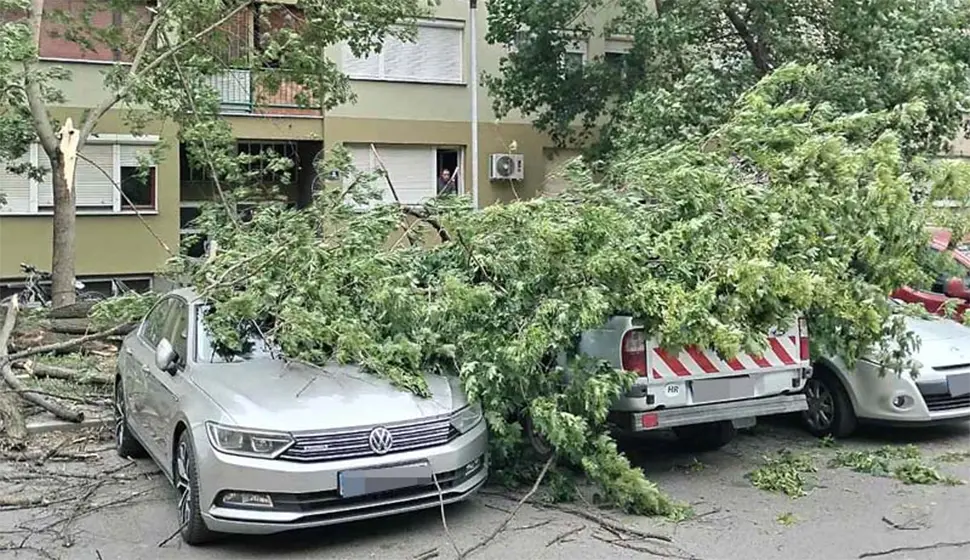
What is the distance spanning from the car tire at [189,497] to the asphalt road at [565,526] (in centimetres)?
8

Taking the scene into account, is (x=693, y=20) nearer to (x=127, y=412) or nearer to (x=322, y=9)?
(x=322, y=9)

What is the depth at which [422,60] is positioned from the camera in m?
20.3

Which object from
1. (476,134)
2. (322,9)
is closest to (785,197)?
(322,9)

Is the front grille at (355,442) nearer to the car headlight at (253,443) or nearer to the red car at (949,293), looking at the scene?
the car headlight at (253,443)

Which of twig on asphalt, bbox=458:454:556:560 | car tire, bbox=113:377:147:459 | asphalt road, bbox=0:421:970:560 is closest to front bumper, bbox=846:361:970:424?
asphalt road, bbox=0:421:970:560

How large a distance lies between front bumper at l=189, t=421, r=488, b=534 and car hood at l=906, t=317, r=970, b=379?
4387mm

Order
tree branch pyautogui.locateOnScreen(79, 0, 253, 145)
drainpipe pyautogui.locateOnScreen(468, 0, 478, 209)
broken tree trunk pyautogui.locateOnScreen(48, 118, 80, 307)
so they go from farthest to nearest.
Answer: drainpipe pyautogui.locateOnScreen(468, 0, 478, 209) → broken tree trunk pyautogui.locateOnScreen(48, 118, 80, 307) → tree branch pyautogui.locateOnScreen(79, 0, 253, 145)

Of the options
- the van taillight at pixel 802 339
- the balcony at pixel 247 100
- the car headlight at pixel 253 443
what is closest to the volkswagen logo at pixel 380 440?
the car headlight at pixel 253 443

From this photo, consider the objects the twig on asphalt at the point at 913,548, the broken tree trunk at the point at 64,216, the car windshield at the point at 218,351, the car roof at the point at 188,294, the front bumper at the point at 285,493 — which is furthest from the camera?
the broken tree trunk at the point at 64,216

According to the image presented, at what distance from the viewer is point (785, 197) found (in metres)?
6.52

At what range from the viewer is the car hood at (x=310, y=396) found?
5301mm

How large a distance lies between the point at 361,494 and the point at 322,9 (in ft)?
31.2

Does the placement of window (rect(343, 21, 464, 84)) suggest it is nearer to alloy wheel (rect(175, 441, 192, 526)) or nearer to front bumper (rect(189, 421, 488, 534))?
alloy wheel (rect(175, 441, 192, 526))

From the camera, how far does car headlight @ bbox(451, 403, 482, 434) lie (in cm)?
577
